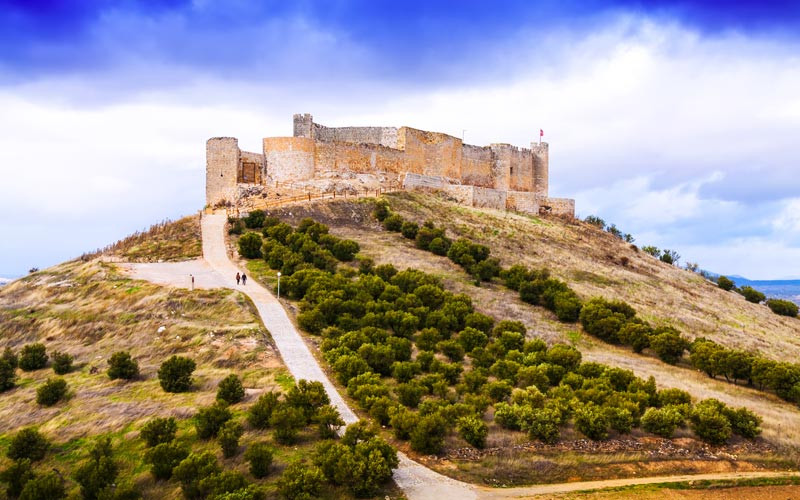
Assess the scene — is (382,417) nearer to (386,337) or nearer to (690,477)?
(386,337)

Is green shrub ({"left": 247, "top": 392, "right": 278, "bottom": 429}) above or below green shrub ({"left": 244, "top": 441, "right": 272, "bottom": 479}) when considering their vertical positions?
above

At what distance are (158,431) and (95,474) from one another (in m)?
1.82

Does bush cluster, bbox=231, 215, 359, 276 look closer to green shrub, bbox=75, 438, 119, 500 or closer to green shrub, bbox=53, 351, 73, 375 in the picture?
green shrub, bbox=53, 351, 73, 375

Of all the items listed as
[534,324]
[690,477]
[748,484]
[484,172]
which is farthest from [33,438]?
[484,172]

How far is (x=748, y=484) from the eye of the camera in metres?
15.4

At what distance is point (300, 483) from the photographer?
12398mm

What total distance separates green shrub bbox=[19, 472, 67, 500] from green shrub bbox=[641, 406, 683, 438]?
13.2 meters

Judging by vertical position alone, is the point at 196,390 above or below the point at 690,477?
above

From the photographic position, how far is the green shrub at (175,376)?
17188mm

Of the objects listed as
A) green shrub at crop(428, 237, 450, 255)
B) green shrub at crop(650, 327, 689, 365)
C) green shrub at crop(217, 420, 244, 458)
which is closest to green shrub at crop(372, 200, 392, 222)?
green shrub at crop(428, 237, 450, 255)

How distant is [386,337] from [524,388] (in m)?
4.47

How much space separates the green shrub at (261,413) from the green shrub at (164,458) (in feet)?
6.29

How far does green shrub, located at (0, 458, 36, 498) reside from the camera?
1298 centimetres

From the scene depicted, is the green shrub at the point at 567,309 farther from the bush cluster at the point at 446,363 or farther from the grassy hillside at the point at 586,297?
the grassy hillside at the point at 586,297
